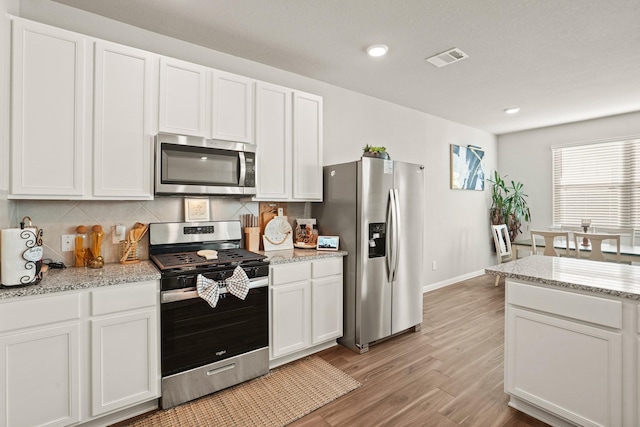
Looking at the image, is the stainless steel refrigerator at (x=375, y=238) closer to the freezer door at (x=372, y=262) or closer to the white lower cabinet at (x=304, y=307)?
the freezer door at (x=372, y=262)

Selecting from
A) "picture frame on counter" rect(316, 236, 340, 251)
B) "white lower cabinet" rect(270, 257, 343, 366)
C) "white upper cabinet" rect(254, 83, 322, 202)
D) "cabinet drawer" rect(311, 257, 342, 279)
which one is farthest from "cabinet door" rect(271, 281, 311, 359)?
"white upper cabinet" rect(254, 83, 322, 202)

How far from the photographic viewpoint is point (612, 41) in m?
2.58

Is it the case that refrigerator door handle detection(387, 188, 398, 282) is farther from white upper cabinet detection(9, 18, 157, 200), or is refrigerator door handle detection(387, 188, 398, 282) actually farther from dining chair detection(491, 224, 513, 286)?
dining chair detection(491, 224, 513, 286)

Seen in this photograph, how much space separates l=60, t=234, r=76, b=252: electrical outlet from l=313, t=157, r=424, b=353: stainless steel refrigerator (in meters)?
2.05

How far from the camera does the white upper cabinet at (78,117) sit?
1831 mm

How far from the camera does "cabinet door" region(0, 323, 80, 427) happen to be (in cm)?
160

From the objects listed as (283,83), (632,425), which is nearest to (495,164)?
(283,83)

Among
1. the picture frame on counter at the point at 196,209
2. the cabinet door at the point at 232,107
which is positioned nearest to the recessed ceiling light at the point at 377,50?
the cabinet door at the point at 232,107

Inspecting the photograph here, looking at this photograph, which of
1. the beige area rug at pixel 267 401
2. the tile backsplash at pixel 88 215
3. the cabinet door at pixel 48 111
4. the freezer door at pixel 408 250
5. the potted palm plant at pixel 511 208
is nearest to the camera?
the cabinet door at pixel 48 111

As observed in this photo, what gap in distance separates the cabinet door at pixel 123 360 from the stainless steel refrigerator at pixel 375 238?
1660mm

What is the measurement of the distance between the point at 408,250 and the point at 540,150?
13.5ft

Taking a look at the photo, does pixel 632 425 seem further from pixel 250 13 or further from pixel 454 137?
pixel 454 137

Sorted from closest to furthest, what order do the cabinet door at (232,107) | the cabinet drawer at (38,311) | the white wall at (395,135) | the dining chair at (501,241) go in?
the cabinet drawer at (38,311) → the white wall at (395,135) → the cabinet door at (232,107) → the dining chair at (501,241)

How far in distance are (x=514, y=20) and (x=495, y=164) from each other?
437 cm
